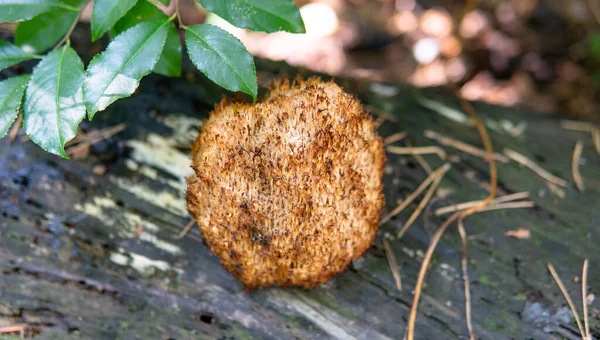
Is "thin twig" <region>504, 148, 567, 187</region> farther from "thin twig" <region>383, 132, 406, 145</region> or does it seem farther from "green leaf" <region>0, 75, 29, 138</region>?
"green leaf" <region>0, 75, 29, 138</region>

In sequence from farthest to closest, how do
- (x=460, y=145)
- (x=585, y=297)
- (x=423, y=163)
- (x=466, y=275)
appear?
1. (x=460, y=145)
2. (x=423, y=163)
3. (x=466, y=275)
4. (x=585, y=297)

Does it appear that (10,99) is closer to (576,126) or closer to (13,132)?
(13,132)

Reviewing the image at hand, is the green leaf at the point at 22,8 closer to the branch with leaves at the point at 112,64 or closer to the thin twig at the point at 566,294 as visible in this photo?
the branch with leaves at the point at 112,64

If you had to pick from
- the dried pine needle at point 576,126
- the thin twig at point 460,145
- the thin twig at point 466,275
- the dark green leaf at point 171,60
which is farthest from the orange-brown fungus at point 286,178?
the dried pine needle at point 576,126

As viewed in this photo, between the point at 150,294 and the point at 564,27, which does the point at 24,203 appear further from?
the point at 564,27

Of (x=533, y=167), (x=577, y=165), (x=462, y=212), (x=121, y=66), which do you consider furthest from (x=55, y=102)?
(x=577, y=165)

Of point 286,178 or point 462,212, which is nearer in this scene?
point 286,178
